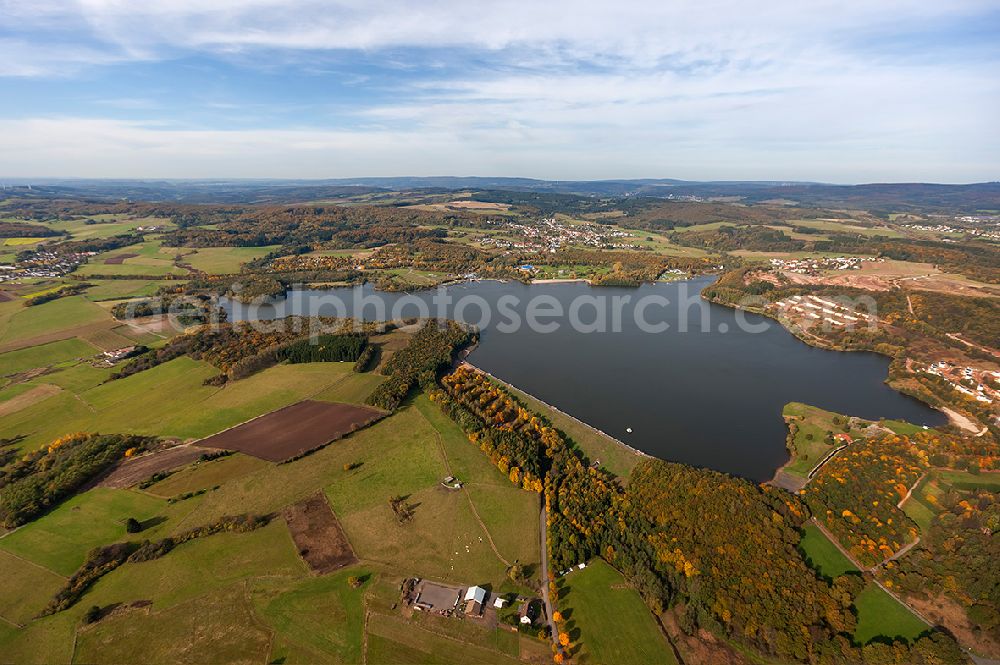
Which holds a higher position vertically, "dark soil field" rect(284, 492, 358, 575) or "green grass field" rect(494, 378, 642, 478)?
"green grass field" rect(494, 378, 642, 478)

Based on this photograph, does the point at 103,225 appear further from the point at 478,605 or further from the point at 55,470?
the point at 478,605

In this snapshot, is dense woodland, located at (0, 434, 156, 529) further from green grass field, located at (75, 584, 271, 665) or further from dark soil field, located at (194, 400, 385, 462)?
green grass field, located at (75, 584, 271, 665)

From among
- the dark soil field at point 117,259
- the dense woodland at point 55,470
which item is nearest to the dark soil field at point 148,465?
the dense woodland at point 55,470

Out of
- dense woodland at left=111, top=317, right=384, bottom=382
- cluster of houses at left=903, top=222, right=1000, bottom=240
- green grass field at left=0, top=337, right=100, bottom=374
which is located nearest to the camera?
dense woodland at left=111, top=317, right=384, bottom=382

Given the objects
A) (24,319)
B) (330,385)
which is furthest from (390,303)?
(24,319)

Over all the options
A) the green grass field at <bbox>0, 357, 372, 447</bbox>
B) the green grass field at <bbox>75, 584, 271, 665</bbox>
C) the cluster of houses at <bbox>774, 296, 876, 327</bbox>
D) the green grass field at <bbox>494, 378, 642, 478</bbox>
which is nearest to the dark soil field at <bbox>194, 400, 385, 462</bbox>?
the green grass field at <bbox>0, 357, 372, 447</bbox>

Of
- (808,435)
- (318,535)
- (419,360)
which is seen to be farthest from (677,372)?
(318,535)

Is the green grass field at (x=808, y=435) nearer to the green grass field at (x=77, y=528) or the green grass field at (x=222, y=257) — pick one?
the green grass field at (x=77, y=528)
